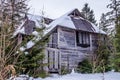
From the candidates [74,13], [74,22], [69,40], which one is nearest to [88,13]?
[74,13]

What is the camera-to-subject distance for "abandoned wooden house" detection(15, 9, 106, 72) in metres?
20.8

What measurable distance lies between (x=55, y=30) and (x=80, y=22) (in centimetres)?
355

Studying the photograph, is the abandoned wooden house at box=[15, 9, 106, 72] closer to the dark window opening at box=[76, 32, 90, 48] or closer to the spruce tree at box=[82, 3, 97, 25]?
the dark window opening at box=[76, 32, 90, 48]

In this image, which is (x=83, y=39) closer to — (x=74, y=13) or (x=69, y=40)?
(x=69, y=40)

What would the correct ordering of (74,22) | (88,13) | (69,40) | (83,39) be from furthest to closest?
1. (88,13)
2. (83,39)
3. (74,22)
4. (69,40)

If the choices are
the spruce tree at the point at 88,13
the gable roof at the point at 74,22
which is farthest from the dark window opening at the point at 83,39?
the spruce tree at the point at 88,13

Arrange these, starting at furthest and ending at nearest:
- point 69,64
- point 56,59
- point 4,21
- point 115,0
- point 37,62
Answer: point 115,0 → point 69,64 → point 56,59 → point 37,62 → point 4,21

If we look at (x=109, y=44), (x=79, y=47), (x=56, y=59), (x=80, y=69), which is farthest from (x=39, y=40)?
(x=109, y=44)

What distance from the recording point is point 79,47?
76.0 ft

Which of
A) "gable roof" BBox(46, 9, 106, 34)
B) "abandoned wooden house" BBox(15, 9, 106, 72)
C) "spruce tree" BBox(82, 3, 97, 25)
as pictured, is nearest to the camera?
"abandoned wooden house" BBox(15, 9, 106, 72)

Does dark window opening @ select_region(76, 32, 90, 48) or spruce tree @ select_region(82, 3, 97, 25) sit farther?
spruce tree @ select_region(82, 3, 97, 25)

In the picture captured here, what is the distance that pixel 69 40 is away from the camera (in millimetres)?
22578

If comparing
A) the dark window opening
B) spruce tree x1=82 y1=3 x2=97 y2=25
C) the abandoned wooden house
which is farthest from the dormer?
spruce tree x1=82 y1=3 x2=97 y2=25

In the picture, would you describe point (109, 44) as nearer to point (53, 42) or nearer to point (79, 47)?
point (79, 47)
